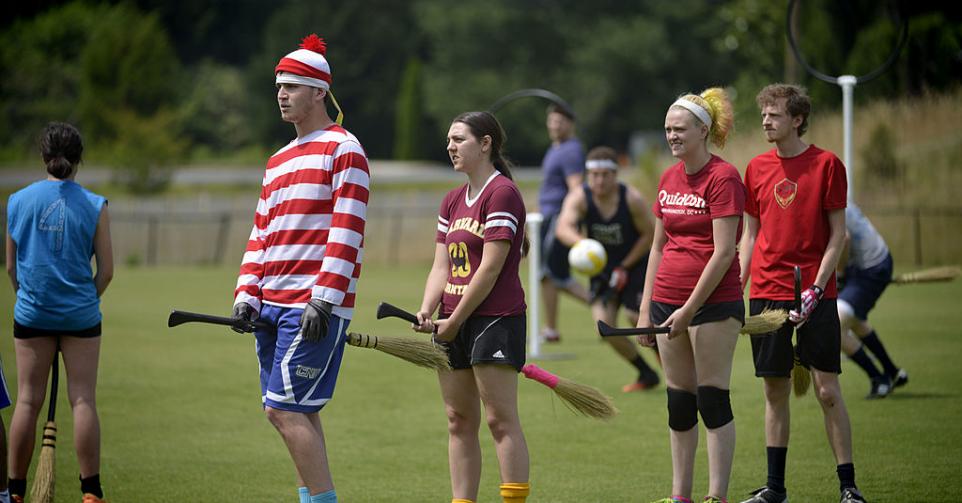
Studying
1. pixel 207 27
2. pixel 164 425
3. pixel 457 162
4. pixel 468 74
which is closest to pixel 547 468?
pixel 457 162

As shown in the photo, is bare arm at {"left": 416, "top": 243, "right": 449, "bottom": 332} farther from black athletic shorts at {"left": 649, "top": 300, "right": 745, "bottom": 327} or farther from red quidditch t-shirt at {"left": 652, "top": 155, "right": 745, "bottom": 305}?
black athletic shorts at {"left": 649, "top": 300, "right": 745, "bottom": 327}

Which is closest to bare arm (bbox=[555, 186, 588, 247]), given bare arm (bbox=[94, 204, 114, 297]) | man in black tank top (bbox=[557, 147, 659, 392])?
man in black tank top (bbox=[557, 147, 659, 392])

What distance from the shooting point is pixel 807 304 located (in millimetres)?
5680

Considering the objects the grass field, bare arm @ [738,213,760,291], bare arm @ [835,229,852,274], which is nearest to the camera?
bare arm @ [738,213,760,291]

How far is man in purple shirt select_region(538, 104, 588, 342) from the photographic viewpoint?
40.5 feet

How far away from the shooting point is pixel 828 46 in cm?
3155

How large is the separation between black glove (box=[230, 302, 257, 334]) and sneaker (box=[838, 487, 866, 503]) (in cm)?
308

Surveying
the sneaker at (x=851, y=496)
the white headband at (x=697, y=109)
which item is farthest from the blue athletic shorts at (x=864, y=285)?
the white headband at (x=697, y=109)

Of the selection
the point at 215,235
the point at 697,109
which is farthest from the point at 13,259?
the point at 215,235

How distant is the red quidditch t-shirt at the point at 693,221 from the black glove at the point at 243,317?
198cm

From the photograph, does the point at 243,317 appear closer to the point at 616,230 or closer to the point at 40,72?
the point at 616,230

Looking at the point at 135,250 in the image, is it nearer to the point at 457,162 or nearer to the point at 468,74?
the point at 457,162

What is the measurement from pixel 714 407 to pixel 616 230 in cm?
470

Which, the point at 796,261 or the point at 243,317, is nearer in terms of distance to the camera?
the point at 243,317
